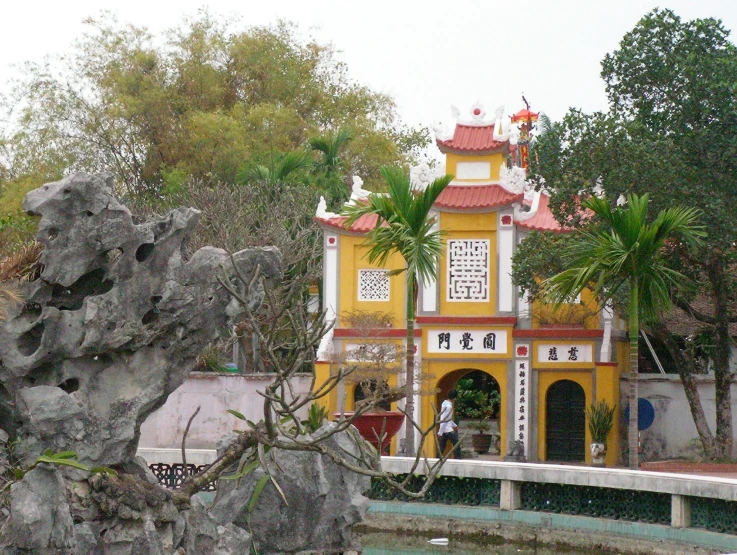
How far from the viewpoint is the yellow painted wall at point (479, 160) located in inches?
814

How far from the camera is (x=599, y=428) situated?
19.4 meters

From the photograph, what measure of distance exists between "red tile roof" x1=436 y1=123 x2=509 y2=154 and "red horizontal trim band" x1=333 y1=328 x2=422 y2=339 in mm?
3136

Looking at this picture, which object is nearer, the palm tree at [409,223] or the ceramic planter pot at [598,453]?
the palm tree at [409,223]

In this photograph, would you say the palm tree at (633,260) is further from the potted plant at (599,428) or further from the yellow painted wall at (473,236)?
the yellow painted wall at (473,236)

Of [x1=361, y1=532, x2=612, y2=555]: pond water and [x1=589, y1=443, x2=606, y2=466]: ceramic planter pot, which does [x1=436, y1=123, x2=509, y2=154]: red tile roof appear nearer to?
[x1=589, y1=443, x2=606, y2=466]: ceramic planter pot

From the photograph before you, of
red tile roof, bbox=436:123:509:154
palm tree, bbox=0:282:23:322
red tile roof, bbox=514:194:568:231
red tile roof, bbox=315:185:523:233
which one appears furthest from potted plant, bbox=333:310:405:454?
palm tree, bbox=0:282:23:322

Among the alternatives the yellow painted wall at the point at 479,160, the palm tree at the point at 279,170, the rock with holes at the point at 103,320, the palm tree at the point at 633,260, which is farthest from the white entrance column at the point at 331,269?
the rock with holes at the point at 103,320

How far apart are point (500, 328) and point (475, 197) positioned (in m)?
2.22

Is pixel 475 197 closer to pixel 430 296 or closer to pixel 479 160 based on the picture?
pixel 479 160

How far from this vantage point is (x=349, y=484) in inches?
397

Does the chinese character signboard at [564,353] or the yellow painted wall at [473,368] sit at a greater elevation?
the chinese character signboard at [564,353]

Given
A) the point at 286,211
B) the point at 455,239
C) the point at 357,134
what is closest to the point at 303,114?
the point at 357,134

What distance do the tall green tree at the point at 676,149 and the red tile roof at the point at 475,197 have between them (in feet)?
5.02

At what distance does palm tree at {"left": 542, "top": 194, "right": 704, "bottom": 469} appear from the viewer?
1482cm
